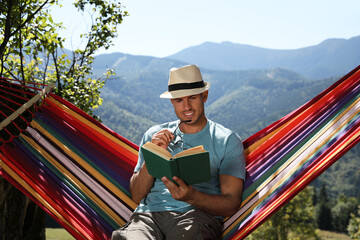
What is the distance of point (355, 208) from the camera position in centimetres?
4734

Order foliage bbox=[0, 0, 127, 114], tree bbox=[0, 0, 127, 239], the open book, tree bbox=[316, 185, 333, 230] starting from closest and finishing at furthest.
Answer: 1. the open book
2. tree bbox=[0, 0, 127, 239]
3. foliage bbox=[0, 0, 127, 114]
4. tree bbox=[316, 185, 333, 230]

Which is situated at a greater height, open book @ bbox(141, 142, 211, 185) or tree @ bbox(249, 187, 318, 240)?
open book @ bbox(141, 142, 211, 185)

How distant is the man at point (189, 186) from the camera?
1756 mm

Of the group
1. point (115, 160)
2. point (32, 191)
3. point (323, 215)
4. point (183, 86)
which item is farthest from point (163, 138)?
point (323, 215)

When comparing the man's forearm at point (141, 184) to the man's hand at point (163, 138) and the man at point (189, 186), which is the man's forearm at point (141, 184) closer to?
the man at point (189, 186)

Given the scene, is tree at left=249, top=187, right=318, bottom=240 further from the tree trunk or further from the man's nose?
the man's nose

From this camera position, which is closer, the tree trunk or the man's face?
the man's face

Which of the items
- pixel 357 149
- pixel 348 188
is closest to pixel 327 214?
pixel 348 188

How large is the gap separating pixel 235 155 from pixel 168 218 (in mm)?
423

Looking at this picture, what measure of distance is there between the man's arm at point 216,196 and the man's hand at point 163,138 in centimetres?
21

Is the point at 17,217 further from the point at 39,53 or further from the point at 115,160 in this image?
the point at 39,53

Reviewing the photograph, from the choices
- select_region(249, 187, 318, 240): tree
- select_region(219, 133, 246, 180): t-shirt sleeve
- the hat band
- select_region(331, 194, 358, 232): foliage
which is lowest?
→ select_region(331, 194, 358, 232): foliage

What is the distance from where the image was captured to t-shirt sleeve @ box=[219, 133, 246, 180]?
190 centimetres

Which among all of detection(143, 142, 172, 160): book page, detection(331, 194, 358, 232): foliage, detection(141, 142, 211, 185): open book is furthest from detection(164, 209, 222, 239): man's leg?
detection(331, 194, 358, 232): foliage
